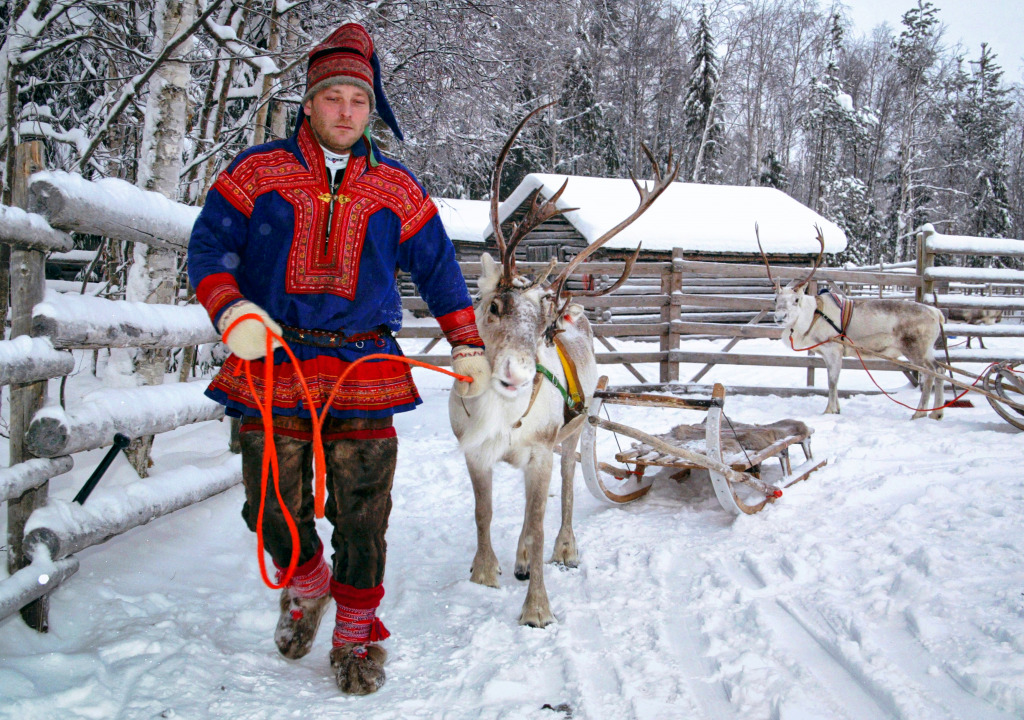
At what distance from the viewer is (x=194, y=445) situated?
456cm

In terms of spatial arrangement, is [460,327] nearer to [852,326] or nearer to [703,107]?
[852,326]

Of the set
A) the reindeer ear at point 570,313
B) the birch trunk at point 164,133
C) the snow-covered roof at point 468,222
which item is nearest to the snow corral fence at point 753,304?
the birch trunk at point 164,133

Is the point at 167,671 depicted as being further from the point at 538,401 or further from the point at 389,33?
the point at 389,33

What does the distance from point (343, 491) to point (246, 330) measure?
0.68 metres

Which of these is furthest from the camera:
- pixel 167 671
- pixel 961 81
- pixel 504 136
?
pixel 961 81

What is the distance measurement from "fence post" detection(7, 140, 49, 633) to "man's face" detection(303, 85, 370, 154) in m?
1.03

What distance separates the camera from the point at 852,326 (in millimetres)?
8664

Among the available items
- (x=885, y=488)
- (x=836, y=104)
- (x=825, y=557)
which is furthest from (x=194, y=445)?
(x=836, y=104)

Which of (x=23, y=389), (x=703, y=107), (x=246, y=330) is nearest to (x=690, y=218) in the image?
(x=703, y=107)

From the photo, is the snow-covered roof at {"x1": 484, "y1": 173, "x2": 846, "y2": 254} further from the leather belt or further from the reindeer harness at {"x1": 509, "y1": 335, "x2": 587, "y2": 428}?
the leather belt

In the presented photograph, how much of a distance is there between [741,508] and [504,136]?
996 centimetres

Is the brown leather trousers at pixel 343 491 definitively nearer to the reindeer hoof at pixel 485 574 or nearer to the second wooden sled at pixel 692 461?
the reindeer hoof at pixel 485 574

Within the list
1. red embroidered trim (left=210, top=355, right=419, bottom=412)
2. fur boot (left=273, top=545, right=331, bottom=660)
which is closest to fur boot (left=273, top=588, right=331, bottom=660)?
fur boot (left=273, top=545, right=331, bottom=660)

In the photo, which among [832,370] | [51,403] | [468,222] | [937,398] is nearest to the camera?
[51,403]
